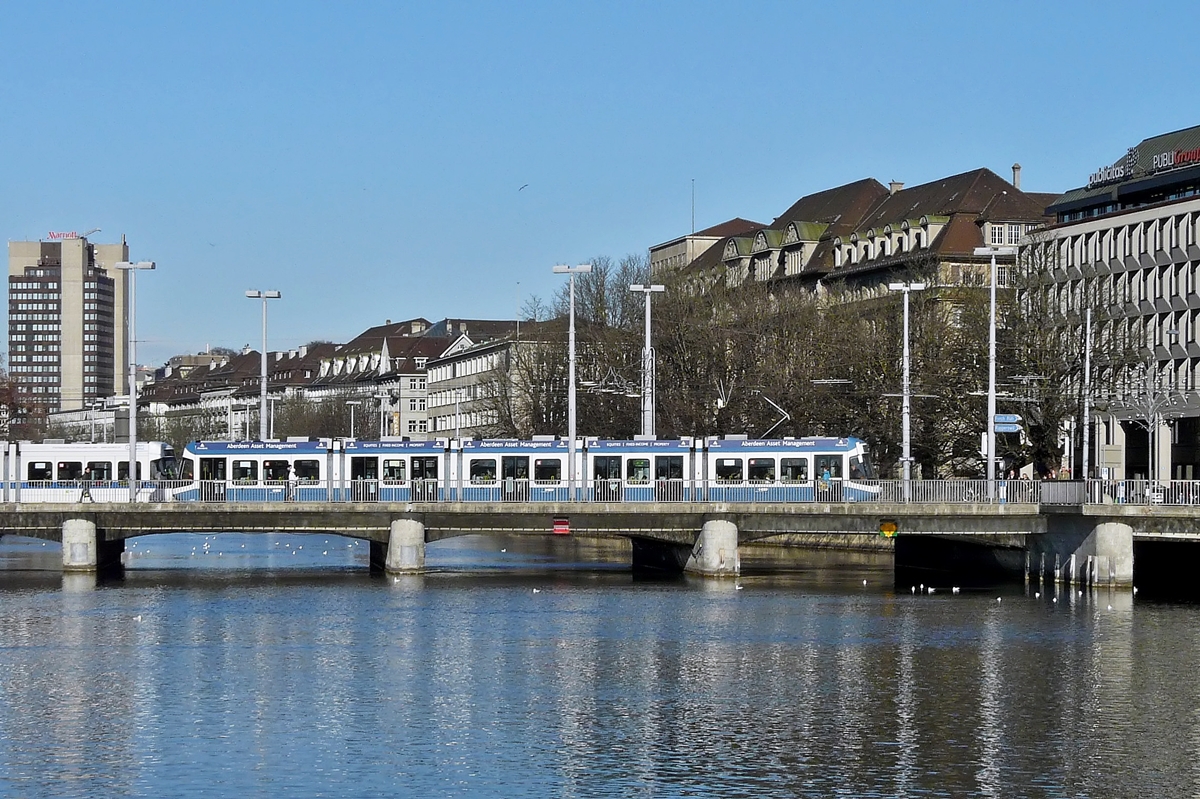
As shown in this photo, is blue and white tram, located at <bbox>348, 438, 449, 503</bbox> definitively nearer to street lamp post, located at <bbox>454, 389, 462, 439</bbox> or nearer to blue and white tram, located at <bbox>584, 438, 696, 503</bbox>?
blue and white tram, located at <bbox>584, 438, 696, 503</bbox>

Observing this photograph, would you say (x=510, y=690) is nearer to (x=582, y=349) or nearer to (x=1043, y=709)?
(x=1043, y=709)

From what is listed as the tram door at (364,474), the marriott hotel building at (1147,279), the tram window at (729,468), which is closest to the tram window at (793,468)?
the tram window at (729,468)

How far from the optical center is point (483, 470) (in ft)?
253

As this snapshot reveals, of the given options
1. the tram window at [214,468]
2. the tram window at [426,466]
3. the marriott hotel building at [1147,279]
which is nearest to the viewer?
the tram window at [426,466]

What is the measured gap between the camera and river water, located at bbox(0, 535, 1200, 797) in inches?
1300

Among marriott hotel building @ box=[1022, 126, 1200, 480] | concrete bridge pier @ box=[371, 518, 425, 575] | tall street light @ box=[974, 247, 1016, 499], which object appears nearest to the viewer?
tall street light @ box=[974, 247, 1016, 499]

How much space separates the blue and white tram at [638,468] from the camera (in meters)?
73.1

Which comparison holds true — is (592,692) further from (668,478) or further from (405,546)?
(668,478)

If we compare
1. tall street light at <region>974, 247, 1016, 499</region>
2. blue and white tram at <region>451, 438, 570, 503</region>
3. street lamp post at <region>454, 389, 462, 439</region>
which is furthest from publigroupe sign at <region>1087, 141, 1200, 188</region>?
street lamp post at <region>454, 389, 462, 439</region>

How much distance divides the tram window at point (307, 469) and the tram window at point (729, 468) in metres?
15.2

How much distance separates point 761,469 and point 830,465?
2.54 meters

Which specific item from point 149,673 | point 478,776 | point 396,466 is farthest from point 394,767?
point 396,466

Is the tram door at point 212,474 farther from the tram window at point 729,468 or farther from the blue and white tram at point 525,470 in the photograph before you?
the tram window at point 729,468

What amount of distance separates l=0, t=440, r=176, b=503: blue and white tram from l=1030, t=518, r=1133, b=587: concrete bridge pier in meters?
33.7
